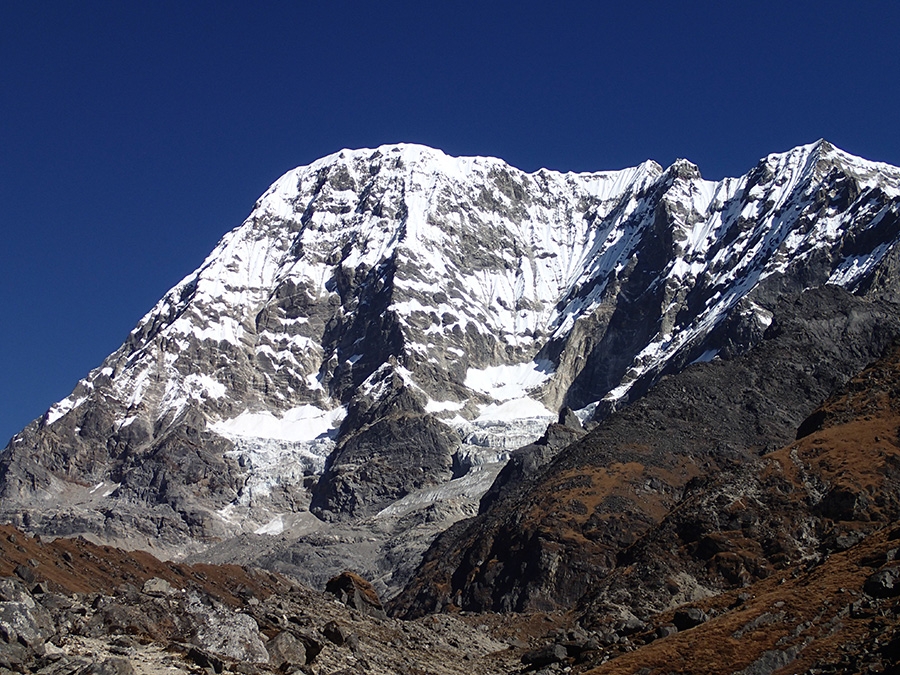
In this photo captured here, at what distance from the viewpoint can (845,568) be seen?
61.2 metres

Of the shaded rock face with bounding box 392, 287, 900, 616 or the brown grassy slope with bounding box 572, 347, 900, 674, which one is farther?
the shaded rock face with bounding box 392, 287, 900, 616

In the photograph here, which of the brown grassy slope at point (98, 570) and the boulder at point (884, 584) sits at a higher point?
the brown grassy slope at point (98, 570)

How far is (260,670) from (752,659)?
2089cm

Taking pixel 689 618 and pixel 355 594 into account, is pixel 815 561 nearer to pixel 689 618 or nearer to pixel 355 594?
pixel 689 618

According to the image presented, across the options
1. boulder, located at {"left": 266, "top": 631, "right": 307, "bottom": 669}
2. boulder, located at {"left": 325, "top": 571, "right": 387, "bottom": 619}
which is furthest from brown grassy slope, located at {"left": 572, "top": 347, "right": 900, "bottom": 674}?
boulder, located at {"left": 325, "top": 571, "right": 387, "bottom": 619}

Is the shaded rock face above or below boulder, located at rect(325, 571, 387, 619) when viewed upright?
above

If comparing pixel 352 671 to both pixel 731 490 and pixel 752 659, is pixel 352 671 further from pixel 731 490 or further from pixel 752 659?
pixel 731 490

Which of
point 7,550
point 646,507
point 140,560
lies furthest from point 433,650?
point 646,507

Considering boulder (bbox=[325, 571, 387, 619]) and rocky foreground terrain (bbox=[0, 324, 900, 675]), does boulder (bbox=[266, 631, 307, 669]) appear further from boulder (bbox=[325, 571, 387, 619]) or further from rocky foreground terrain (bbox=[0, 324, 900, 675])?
boulder (bbox=[325, 571, 387, 619])

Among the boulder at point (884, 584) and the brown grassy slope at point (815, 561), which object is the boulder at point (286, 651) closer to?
the brown grassy slope at point (815, 561)

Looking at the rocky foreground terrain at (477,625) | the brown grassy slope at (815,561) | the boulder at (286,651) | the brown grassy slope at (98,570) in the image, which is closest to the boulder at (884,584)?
the rocky foreground terrain at (477,625)

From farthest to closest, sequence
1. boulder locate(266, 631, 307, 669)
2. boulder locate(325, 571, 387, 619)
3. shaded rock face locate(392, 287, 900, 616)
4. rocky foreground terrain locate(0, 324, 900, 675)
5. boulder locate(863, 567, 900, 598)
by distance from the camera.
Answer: shaded rock face locate(392, 287, 900, 616), boulder locate(325, 571, 387, 619), boulder locate(863, 567, 900, 598), boulder locate(266, 631, 307, 669), rocky foreground terrain locate(0, 324, 900, 675)

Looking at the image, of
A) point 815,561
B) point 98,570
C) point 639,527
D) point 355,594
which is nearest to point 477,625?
point 355,594

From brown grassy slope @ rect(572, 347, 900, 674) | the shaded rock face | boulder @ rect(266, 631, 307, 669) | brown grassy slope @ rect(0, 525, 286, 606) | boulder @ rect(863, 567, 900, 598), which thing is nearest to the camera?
brown grassy slope @ rect(572, 347, 900, 674)
